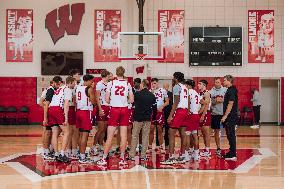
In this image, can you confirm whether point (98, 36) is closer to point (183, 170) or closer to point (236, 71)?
point (236, 71)

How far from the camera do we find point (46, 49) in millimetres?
26406

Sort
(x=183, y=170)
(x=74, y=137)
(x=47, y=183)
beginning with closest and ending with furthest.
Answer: (x=47, y=183) → (x=183, y=170) → (x=74, y=137)

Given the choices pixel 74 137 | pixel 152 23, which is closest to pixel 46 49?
pixel 152 23

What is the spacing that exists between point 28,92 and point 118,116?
50.9 feet

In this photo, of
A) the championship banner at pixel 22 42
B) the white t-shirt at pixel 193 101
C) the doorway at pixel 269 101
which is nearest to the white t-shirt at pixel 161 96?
the white t-shirt at pixel 193 101

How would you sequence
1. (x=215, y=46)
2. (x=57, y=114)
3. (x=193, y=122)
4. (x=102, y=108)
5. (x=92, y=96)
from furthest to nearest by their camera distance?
1. (x=215, y=46)
2. (x=102, y=108)
3. (x=193, y=122)
4. (x=92, y=96)
5. (x=57, y=114)

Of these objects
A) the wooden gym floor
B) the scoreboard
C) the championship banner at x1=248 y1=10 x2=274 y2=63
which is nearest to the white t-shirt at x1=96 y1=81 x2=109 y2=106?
the wooden gym floor

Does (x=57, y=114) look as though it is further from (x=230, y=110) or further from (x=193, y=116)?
(x=230, y=110)

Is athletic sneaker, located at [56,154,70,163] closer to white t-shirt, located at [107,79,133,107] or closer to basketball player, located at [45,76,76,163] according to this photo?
basketball player, located at [45,76,76,163]

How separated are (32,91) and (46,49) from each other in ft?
6.91

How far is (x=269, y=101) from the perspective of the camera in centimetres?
2734

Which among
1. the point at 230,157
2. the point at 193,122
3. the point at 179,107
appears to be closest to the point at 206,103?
the point at 193,122

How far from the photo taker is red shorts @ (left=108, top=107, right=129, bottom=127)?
12.0 m

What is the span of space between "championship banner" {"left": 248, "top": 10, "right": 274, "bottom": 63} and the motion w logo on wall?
26.5 ft
